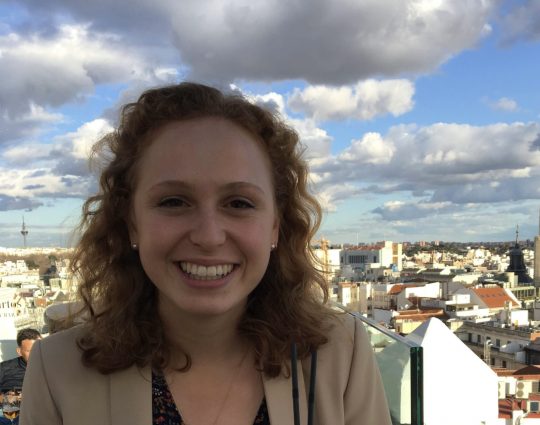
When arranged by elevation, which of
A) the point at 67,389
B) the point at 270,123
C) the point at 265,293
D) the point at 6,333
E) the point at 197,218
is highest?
the point at 270,123

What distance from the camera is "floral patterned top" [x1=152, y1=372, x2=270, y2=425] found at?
3.56 feet

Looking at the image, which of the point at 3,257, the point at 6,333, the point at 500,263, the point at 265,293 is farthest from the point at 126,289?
the point at 500,263

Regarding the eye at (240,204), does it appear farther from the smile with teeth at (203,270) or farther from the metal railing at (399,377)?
the metal railing at (399,377)

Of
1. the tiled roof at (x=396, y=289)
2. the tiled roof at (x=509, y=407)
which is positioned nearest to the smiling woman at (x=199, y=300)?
the tiled roof at (x=509, y=407)

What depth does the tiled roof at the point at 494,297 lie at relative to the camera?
116ft

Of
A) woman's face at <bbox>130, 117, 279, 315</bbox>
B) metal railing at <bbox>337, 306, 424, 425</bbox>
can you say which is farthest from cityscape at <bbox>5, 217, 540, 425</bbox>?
woman's face at <bbox>130, 117, 279, 315</bbox>

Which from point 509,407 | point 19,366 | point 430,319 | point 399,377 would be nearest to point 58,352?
point 399,377

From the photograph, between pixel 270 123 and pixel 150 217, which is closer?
pixel 150 217

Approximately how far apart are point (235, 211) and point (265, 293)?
300 millimetres

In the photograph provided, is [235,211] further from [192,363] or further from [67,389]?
[67,389]

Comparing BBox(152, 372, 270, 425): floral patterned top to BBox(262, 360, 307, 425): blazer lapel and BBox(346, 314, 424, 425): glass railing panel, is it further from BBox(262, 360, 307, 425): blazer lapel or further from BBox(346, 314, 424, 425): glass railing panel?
BBox(346, 314, 424, 425): glass railing panel

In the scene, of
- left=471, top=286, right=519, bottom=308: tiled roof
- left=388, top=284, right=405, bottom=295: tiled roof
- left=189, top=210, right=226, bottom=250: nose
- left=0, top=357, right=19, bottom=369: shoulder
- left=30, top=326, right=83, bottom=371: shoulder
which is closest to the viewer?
left=189, top=210, right=226, bottom=250: nose

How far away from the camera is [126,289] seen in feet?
4.07

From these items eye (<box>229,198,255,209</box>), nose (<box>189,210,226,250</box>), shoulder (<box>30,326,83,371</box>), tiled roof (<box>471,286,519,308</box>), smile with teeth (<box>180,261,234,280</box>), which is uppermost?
eye (<box>229,198,255,209</box>)
